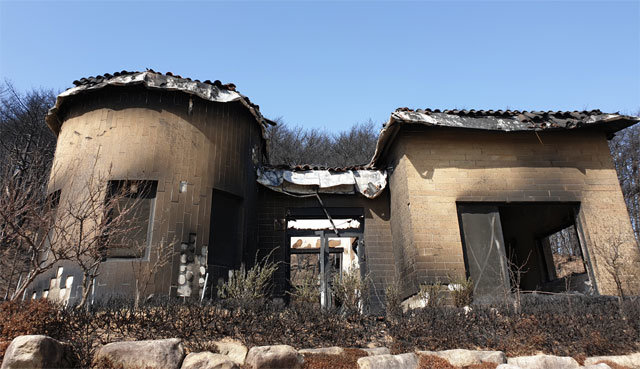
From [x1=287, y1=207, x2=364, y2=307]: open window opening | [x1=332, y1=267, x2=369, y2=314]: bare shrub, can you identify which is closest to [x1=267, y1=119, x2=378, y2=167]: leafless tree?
[x1=287, y1=207, x2=364, y2=307]: open window opening

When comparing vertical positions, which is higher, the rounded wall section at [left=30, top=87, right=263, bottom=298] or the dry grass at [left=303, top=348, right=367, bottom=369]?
the rounded wall section at [left=30, top=87, right=263, bottom=298]

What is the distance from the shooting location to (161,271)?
7.71 m

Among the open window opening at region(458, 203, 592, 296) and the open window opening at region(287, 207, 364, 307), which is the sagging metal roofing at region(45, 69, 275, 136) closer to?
the open window opening at region(287, 207, 364, 307)

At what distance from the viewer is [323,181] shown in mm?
10922

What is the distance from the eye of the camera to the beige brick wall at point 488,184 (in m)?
8.84

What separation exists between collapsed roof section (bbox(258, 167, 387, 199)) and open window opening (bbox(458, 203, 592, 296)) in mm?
2399

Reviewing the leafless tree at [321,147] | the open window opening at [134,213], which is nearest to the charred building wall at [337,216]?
the open window opening at [134,213]

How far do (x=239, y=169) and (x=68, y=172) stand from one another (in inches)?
136

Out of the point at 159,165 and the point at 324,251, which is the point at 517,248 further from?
the point at 159,165

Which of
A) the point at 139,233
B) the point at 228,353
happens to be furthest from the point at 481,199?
the point at 139,233

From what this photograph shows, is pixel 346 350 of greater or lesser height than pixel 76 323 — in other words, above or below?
below

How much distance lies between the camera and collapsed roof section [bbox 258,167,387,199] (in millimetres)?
10859

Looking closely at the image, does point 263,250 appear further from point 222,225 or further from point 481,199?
point 481,199

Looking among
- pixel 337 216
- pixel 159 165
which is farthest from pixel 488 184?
pixel 159 165
